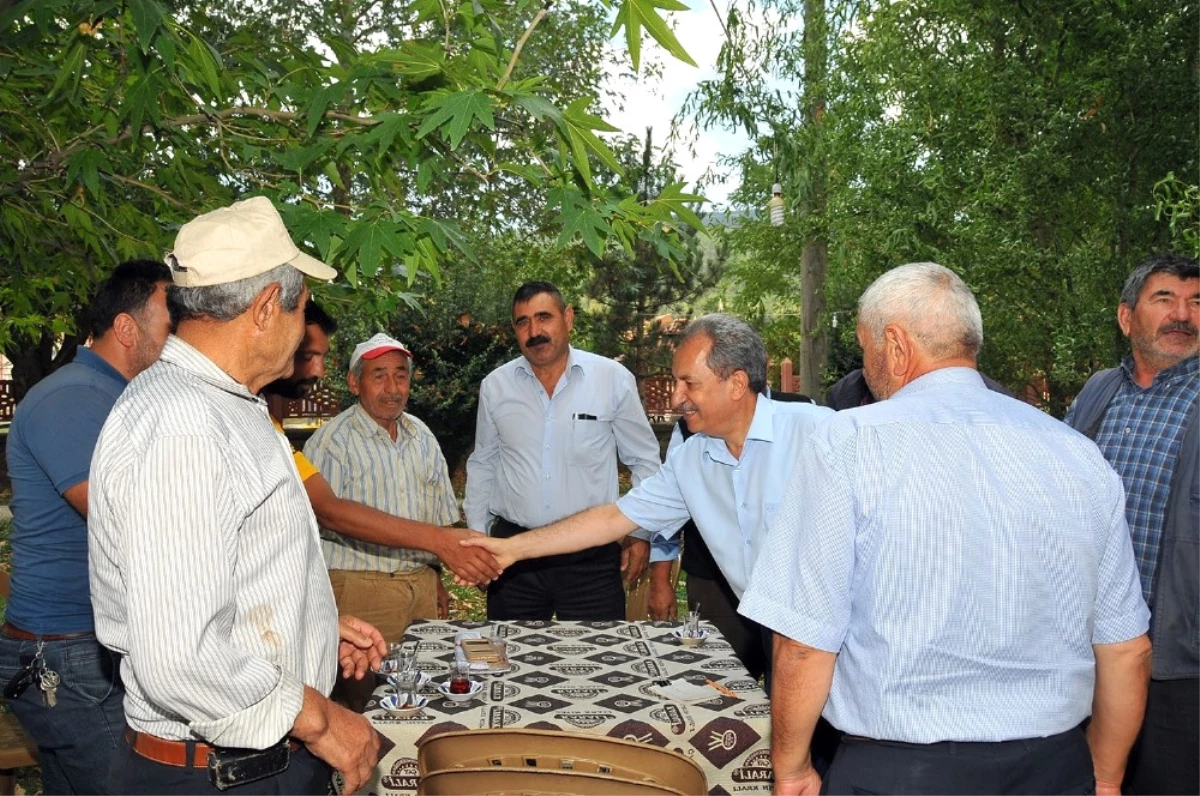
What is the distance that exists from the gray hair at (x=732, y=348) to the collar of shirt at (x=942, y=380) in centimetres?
132

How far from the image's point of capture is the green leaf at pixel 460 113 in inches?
98.7

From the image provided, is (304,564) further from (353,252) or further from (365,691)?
(365,691)

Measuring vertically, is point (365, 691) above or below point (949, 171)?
below

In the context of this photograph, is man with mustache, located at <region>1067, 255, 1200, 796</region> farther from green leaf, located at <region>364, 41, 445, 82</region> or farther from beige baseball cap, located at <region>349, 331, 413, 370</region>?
beige baseball cap, located at <region>349, 331, 413, 370</region>

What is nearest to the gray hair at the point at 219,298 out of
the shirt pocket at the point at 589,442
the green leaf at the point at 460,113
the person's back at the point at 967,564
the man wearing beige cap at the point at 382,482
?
the green leaf at the point at 460,113

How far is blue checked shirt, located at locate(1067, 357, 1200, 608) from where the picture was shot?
346 centimetres

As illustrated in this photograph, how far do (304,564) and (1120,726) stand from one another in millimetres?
1915

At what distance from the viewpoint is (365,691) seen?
457cm

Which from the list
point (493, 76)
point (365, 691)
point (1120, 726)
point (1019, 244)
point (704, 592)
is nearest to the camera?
point (1120, 726)

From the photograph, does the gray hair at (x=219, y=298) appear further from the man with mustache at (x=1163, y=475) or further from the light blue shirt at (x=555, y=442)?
the light blue shirt at (x=555, y=442)

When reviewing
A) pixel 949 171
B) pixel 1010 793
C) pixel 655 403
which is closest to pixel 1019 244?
pixel 949 171

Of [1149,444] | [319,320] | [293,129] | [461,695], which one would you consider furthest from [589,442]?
[1149,444]

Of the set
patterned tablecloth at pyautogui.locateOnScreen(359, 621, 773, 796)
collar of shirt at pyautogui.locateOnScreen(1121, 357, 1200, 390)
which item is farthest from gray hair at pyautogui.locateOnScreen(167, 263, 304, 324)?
collar of shirt at pyautogui.locateOnScreen(1121, 357, 1200, 390)

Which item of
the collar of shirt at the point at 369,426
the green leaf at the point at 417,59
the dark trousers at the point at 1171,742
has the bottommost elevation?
the dark trousers at the point at 1171,742
